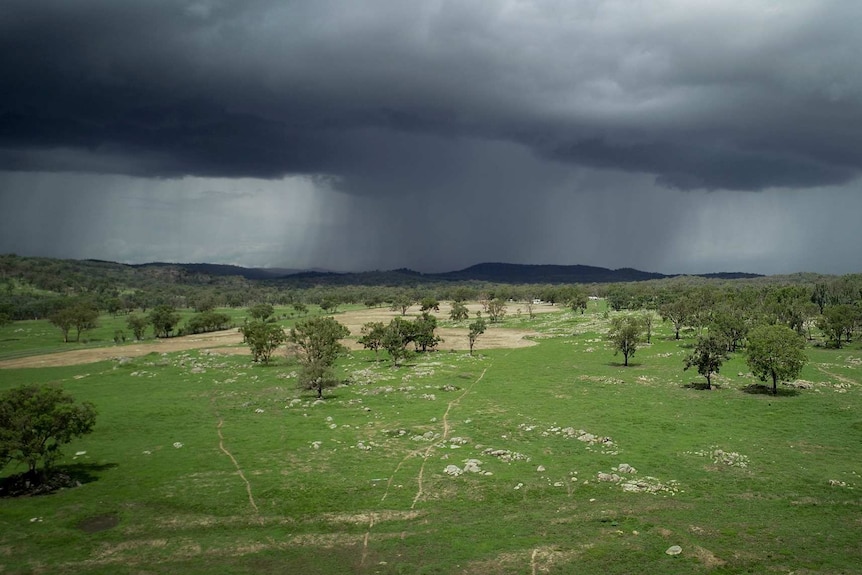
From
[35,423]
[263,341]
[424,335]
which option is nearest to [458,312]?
[424,335]

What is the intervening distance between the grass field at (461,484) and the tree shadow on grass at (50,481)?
69 cm

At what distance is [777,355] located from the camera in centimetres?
6412

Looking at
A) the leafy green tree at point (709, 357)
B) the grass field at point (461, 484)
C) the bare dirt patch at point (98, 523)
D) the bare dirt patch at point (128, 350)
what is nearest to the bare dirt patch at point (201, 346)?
the bare dirt patch at point (128, 350)

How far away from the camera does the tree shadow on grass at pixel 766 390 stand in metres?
63.0

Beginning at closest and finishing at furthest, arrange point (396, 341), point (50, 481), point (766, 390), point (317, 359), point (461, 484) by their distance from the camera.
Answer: point (461, 484) < point (50, 481) < point (766, 390) < point (317, 359) < point (396, 341)

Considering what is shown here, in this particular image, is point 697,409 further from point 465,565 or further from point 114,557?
point 114,557

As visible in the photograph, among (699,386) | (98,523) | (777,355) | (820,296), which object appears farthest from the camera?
(820,296)

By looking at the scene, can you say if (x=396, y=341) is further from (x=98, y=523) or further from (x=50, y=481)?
(x=98, y=523)

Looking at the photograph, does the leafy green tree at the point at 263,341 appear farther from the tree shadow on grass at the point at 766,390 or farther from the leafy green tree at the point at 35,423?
the tree shadow on grass at the point at 766,390

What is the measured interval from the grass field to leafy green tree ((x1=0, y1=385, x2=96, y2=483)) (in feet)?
10.8

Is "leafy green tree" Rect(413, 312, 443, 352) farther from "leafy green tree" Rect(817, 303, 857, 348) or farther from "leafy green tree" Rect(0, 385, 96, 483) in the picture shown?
"leafy green tree" Rect(817, 303, 857, 348)

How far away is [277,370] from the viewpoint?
91188 mm

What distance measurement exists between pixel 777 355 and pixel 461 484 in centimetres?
5044

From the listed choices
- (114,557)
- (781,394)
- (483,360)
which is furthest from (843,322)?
(114,557)
